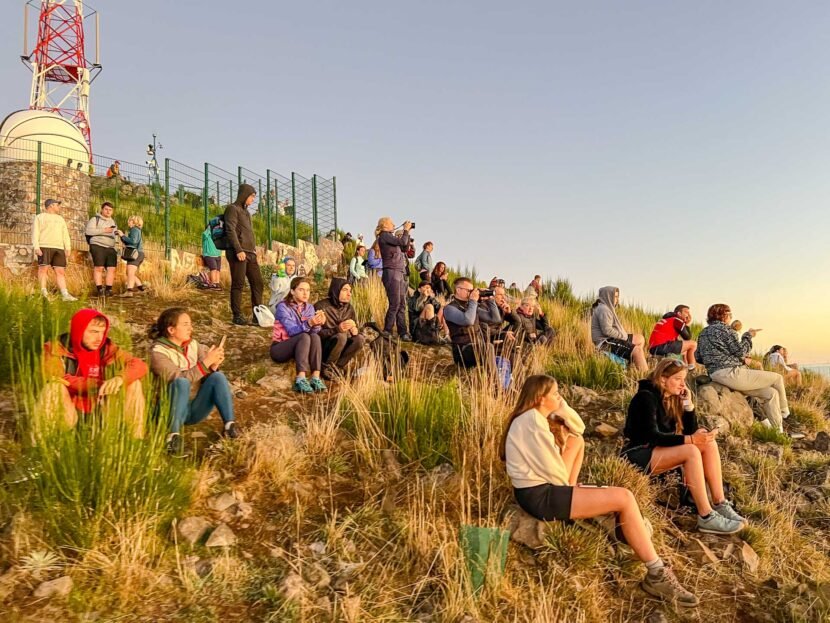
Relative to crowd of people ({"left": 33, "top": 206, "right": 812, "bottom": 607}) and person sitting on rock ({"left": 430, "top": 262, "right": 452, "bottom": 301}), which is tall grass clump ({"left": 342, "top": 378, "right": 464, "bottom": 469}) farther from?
person sitting on rock ({"left": 430, "top": 262, "right": 452, "bottom": 301})

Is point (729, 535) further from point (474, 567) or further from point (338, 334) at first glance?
point (338, 334)

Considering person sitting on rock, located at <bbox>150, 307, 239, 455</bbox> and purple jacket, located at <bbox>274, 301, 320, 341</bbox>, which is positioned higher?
purple jacket, located at <bbox>274, 301, 320, 341</bbox>

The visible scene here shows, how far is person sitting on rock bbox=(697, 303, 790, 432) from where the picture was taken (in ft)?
20.4

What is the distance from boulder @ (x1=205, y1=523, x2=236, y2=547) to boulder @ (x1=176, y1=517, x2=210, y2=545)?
0.07 metres

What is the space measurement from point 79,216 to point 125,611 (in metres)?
17.0

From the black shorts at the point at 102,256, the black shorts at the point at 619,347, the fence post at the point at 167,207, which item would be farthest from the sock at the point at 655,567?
the fence post at the point at 167,207

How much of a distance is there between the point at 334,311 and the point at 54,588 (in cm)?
401

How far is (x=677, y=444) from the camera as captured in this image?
390cm

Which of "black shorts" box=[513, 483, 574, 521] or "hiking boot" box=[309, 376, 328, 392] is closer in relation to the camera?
"black shorts" box=[513, 483, 574, 521]

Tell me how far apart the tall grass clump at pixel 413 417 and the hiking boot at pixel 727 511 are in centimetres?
201

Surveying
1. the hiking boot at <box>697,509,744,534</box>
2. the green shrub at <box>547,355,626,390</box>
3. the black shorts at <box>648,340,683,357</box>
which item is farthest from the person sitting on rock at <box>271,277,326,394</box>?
the black shorts at <box>648,340,683,357</box>

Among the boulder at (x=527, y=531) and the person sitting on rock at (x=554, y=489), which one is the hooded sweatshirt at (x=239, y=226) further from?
the boulder at (x=527, y=531)

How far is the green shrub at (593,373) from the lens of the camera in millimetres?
6836

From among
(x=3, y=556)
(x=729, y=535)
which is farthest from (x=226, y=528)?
(x=729, y=535)
